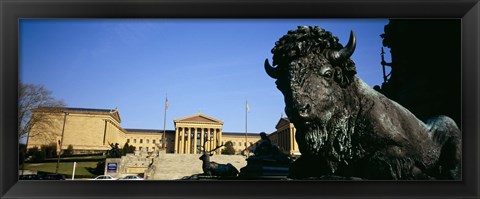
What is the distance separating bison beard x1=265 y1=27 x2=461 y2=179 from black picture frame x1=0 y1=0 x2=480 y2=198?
24 cm

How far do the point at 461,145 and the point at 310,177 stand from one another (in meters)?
2.17

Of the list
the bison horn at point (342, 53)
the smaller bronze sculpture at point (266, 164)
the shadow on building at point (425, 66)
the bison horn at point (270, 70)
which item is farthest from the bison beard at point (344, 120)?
the shadow on building at point (425, 66)

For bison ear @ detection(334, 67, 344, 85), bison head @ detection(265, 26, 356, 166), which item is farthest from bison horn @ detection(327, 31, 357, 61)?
bison ear @ detection(334, 67, 344, 85)

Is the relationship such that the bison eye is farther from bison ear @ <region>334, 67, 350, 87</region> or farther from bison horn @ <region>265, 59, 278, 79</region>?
bison horn @ <region>265, 59, 278, 79</region>

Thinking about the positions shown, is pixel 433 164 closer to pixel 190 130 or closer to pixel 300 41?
pixel 300 41

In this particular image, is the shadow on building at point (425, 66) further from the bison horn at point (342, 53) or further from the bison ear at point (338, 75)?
the bison ear at point (338, 75)

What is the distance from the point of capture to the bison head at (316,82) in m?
5.36

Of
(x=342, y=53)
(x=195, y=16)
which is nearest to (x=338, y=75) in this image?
(x=342, y=53)

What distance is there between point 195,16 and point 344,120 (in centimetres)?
246

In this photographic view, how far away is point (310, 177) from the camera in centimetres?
575

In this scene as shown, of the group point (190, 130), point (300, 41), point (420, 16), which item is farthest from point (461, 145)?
point (190, 130)

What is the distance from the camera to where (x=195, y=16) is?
17.2 ft

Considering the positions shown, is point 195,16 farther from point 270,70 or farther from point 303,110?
point 303,110

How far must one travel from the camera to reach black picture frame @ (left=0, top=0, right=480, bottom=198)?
5.16 meters
